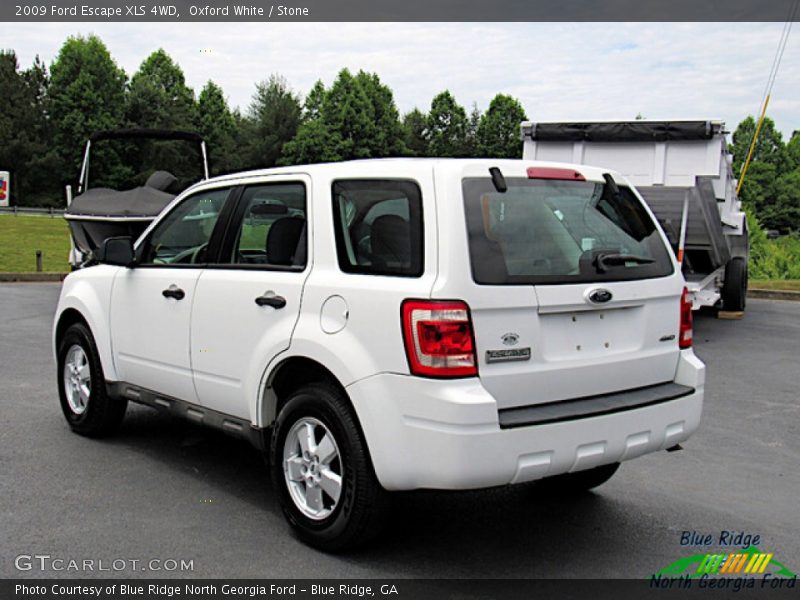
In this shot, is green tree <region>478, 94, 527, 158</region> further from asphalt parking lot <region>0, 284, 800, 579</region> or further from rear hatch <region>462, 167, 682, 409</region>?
rear hatch <region>462, 167, 682, 409</region>

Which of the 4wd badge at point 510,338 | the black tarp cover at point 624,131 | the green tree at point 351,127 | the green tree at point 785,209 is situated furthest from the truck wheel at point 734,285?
the green tree at point 785,209

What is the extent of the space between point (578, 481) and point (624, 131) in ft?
24.1

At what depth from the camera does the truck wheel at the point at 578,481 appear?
4.98 m

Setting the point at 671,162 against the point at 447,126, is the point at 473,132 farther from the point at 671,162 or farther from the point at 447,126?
the point at 671,162

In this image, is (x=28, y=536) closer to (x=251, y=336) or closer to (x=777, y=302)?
(x=251, y=336)

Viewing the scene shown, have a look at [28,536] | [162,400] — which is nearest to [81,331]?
[162,400]

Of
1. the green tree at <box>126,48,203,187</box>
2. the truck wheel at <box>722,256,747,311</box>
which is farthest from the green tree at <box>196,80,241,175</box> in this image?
the truck wheel at <box>722,256,747,311</box>

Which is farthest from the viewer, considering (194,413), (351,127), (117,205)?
(351,127)

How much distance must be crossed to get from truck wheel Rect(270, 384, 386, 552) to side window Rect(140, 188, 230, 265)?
1.48 meters

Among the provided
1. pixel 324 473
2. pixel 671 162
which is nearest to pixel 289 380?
pixel 324 473

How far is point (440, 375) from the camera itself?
142 inches

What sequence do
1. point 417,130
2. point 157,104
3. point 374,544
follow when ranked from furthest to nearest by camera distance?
point 417,130 < point 157,104 < point 374,544

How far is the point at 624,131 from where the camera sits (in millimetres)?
11344

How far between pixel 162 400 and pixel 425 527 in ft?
6.20
